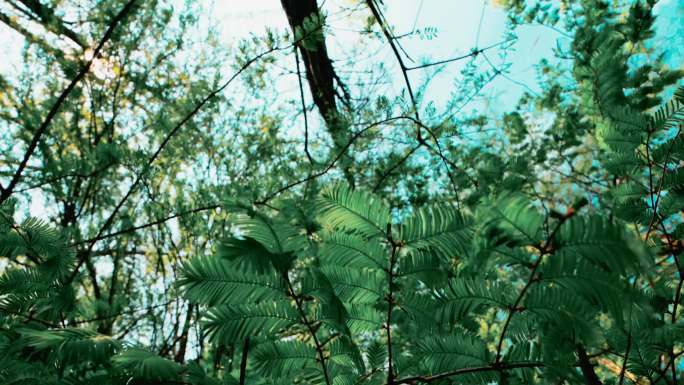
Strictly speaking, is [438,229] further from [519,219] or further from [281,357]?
[281,357]

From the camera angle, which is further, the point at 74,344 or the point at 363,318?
the point at 363,318

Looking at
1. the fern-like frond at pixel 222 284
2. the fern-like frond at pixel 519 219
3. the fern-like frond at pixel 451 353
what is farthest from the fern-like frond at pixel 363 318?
the fern-like frond at pixel 519 219

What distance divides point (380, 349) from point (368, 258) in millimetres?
312

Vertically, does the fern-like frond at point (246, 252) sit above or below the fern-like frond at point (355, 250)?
below

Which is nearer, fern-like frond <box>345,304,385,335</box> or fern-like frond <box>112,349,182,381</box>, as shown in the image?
fern-like frond <box>112,349,182,381</box>

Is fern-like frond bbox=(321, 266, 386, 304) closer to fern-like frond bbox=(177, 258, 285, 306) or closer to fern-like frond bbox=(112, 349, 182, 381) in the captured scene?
fern-like frond bbox=(177, 258, 285, 306)

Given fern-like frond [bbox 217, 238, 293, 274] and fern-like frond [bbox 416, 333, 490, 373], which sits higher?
fern-like frond [bbox 217, 238, 293, 274]

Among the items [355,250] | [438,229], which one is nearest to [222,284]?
[355,250]

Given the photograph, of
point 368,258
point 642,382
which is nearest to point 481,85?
point 642,382

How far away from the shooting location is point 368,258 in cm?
61

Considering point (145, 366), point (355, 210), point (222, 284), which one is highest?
point (355, 210)

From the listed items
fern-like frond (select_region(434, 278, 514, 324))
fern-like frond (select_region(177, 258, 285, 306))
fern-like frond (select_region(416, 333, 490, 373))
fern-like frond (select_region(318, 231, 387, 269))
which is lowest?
fern-like frond (select_region(416, 333, 490, 373))

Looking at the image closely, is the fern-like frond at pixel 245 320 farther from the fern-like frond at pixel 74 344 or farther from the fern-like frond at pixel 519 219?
the fern-like frond at pixel 519 219

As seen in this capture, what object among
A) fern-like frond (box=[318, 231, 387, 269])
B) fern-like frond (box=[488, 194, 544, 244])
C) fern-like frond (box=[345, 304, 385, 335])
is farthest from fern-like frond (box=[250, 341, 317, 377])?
fern-like frond (box=[488, 194, 544, 244])
